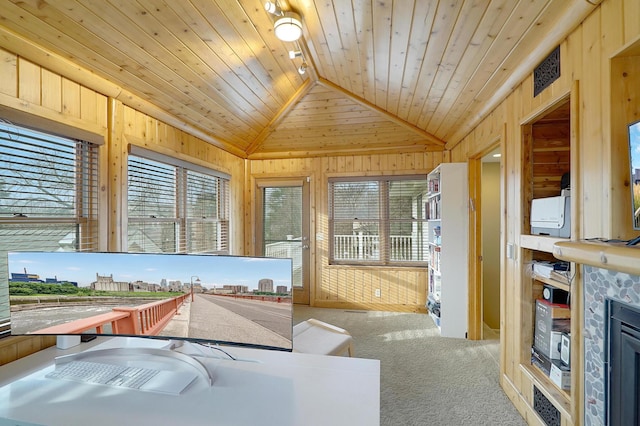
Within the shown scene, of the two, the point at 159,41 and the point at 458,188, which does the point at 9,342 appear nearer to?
the point at 159,41

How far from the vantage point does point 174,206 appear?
344 cm

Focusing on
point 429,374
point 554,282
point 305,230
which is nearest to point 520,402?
point 429,374

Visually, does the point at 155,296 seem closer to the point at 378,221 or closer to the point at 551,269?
the point at 551,269

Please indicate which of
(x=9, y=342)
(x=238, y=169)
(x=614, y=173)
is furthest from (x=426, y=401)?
(x=238, y=169)

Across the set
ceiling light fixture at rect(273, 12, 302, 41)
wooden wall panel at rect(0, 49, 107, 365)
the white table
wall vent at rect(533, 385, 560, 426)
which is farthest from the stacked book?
wooden wall panel at rect(0, 49, 107, 365)

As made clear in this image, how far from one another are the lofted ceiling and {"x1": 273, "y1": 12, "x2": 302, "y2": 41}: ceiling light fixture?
0.27 feet

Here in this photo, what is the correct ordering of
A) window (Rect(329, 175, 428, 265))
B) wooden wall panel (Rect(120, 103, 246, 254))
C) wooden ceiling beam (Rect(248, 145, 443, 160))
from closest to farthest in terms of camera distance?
wooden wall panel (Rect(120, 103, 246, 254)) → wooden ceiling beam (Rect(248, 145, 443, 160)) → window (Rect(329, 175, 428, 265))

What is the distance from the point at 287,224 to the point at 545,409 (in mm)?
3760

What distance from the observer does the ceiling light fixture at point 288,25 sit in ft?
7.63

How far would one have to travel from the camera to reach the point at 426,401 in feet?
7.58

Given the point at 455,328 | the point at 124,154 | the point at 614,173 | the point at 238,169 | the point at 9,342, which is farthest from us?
the point at 238,169

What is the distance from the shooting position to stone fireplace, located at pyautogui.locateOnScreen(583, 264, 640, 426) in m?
1.29

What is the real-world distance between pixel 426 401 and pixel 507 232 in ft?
4.70

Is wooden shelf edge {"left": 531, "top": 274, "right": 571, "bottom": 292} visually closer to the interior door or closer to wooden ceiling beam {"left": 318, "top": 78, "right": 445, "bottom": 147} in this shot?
wooden ceiling beam {"left": 318, "top": 78, "right": 445, "bottom": 147}
